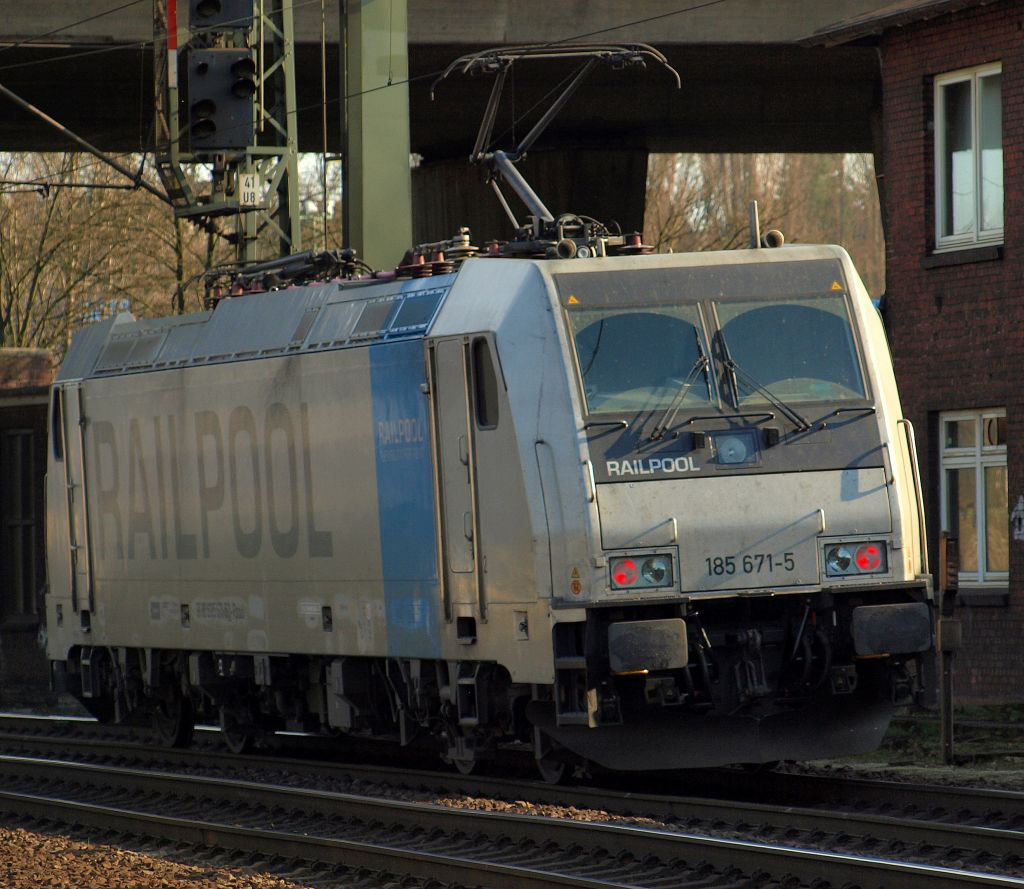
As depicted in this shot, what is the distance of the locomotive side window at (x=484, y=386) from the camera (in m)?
12.7

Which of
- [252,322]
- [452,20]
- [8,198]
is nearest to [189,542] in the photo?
[252,322]

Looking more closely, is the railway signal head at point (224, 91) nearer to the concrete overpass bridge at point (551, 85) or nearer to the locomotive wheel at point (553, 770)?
the concrete overpass bridge at point (551, 85)

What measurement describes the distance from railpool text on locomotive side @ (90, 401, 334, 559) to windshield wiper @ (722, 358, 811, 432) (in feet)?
11.2

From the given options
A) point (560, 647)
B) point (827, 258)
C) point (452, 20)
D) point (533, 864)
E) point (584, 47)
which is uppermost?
point (452, 20)

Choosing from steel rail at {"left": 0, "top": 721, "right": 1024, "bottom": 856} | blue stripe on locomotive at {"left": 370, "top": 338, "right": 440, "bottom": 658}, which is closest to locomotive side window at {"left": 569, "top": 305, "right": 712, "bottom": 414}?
A: blue stripe on locomotive at {"left": 370, "top": 338, "right": 440, "bottom": 658}

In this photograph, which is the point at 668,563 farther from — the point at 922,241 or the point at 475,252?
the point at 922,241

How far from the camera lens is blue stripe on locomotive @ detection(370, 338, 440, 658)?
13.5 metres

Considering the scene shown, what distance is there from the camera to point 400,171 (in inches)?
923

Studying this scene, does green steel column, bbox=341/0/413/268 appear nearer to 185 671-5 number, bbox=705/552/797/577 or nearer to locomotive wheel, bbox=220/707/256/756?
locomotive wheel, bbox=220/707/256/756

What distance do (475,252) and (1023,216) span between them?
23.0 ft

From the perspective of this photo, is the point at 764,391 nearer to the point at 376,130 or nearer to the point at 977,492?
the point at 977,492

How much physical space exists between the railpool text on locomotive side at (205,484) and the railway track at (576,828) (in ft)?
5.89

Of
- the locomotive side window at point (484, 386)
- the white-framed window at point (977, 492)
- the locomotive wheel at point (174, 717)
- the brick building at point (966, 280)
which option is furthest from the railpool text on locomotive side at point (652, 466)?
the white-framed window at point (977, 492)

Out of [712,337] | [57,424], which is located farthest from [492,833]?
[57,424]
